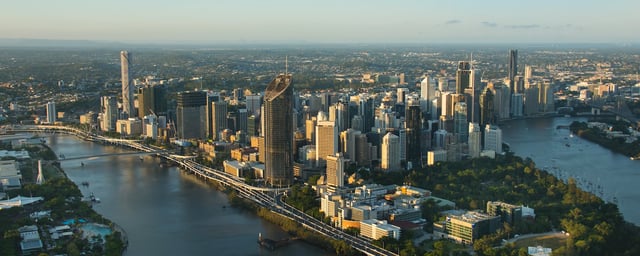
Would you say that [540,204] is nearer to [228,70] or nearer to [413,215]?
[413,215]

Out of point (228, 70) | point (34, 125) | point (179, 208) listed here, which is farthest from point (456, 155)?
point (228, 70)

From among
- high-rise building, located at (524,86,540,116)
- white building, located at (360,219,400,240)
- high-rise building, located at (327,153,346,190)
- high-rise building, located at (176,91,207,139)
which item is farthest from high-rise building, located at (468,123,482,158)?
high-rise building, located at (524,86,540,116)

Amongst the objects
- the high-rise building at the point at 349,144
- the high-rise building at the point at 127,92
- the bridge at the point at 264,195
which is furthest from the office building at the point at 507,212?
the high-rise building at the point at 127,92

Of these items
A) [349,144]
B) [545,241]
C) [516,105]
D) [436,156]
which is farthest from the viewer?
[516,105]

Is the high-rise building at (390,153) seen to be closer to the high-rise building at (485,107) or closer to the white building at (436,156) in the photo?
the white building at (436,156)

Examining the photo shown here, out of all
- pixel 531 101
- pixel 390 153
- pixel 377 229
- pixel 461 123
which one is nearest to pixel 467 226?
pixel 377 229

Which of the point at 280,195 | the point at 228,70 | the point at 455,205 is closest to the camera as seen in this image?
the point at 455,205

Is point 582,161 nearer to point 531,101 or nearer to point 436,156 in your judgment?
point 436,156
